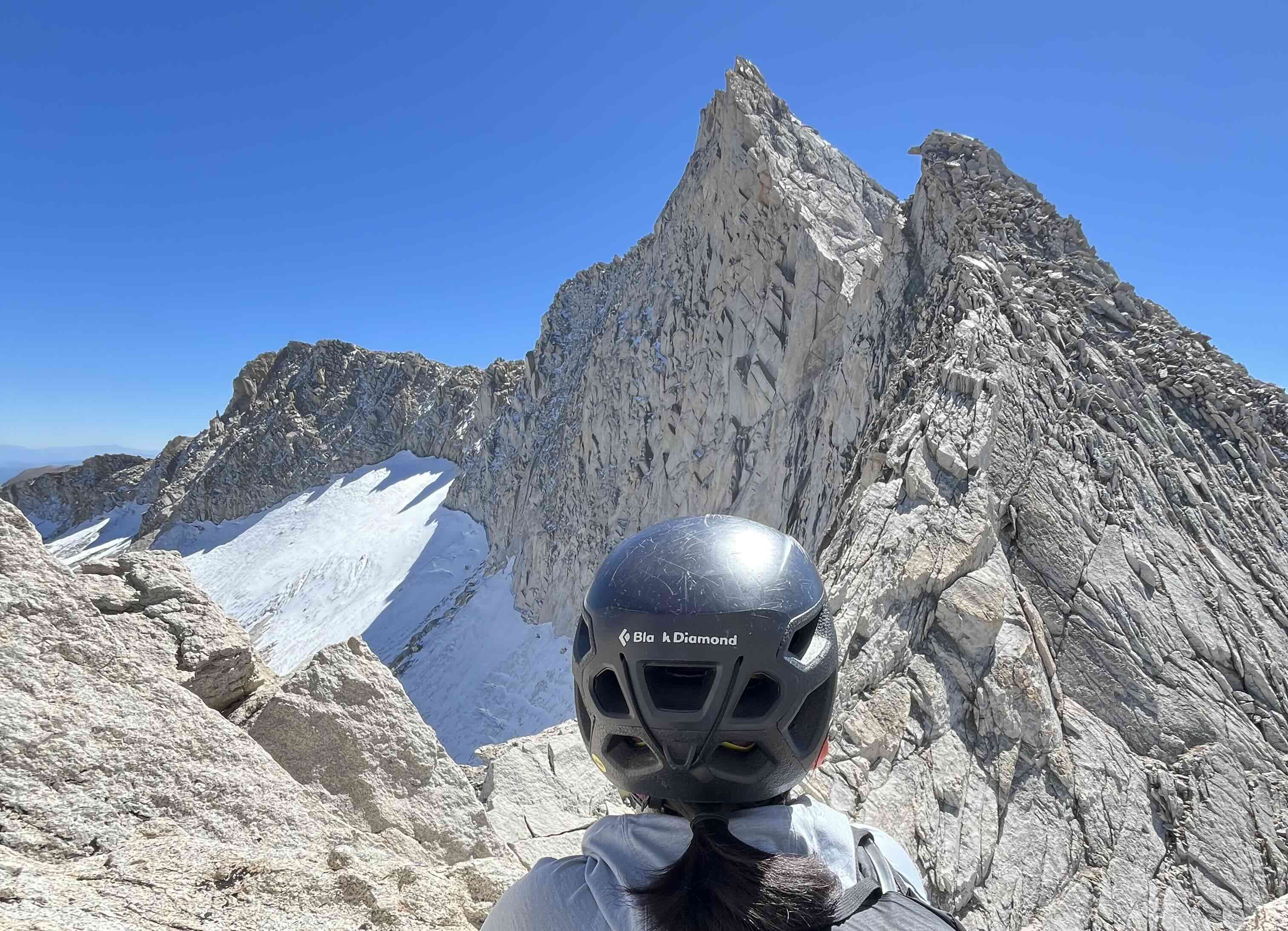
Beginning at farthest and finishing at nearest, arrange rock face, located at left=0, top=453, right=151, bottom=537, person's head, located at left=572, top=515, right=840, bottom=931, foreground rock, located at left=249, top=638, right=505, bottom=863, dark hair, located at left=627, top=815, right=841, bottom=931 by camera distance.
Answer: rock face, located at left=0, top=453, right=151, bottom=537 < foreground rock, located at left=249, top=638, right=505, bottom=863 < person's head, located at left=572, top=515, right=840, bottom=931 < dark hair, located at left=627, top=815, right=841, bottom=931

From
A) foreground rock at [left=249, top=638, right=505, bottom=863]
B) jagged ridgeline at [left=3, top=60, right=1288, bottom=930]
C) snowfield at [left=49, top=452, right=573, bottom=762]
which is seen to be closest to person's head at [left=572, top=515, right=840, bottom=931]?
foreground rock at [left=249, top=638, right=505, bottom=863]

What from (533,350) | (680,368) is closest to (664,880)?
(680,368)

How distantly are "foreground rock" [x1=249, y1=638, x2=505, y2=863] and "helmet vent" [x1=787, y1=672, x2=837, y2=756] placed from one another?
9.96 feet

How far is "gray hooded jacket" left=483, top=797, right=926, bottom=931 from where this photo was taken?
5.45 feet

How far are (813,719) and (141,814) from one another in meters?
3.33

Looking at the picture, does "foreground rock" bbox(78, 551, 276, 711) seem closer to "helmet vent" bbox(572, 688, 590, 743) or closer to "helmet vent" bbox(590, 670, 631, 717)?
"helmet vent" bbox(572, 688, 590, 743)

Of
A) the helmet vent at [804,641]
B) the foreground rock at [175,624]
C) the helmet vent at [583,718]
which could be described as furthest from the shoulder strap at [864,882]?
the foreground rock at [175,624]

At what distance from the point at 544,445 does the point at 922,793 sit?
1768 inches

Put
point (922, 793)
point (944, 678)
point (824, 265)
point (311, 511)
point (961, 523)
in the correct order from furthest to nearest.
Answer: point (311, 511) → point (824, 265) → point (961, 523) → point (944, 678) → point (922, 793)

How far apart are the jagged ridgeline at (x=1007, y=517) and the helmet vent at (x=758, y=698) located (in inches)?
165

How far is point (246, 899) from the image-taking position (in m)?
3.12

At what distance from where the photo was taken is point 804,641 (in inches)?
92.1

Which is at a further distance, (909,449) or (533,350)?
(533,350)

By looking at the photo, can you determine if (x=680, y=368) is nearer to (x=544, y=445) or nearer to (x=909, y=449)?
(x=544, y=445)
